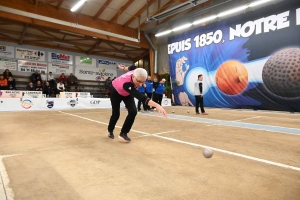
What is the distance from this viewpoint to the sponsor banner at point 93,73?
60.6 feet

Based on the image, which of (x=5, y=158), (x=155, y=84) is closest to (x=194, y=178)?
(x=5, y=158)

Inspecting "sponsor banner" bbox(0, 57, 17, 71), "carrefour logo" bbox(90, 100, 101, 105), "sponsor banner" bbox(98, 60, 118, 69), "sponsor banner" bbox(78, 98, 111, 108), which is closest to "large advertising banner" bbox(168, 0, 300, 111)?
"sponsor banner" bbox(78, 98, 111, 108)

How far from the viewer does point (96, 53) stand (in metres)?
19.4

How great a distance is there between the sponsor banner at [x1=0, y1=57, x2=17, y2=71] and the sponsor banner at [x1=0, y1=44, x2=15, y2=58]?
31cm

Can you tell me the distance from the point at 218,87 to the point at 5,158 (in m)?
11.5

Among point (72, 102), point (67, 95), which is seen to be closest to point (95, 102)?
point (72, 102)

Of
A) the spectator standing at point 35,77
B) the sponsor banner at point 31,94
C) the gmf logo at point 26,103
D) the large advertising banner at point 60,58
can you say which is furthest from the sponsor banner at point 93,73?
the gmf logo at point 26,103

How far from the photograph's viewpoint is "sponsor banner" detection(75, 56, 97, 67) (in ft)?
60.7

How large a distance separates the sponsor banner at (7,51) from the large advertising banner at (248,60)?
1266cm

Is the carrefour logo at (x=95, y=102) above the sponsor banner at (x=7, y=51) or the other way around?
the other way around

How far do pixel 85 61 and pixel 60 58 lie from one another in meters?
2.20

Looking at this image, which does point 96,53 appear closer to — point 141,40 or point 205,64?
point 141,40

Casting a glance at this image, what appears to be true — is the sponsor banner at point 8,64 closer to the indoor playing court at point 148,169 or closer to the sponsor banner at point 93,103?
the sponsor banner at point 93,103

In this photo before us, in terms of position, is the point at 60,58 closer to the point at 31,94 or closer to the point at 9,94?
the point at 31,94
